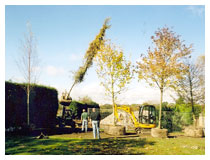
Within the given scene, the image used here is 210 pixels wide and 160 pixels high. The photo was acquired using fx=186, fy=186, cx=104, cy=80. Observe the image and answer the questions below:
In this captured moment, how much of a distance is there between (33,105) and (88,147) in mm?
4624

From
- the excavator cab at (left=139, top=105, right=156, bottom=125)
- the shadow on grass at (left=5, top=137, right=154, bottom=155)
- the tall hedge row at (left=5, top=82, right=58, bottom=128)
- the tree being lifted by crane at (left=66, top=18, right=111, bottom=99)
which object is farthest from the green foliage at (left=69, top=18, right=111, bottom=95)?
the excavator cab at (left=139, top=105, right=156, bottom=125)

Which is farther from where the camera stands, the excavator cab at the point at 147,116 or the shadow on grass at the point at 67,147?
the excavator cab at the point at 147,116

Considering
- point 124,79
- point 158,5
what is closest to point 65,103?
point 124,79

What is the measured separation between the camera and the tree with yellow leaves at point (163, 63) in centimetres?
1006

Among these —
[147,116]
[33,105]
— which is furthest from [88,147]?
[147,116]

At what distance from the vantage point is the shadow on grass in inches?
285

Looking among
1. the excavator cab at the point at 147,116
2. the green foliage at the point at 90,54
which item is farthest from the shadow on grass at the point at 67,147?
the excavator cab at the point at 147,116

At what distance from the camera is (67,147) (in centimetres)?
756

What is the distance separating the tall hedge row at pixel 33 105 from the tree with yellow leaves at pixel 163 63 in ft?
19.4

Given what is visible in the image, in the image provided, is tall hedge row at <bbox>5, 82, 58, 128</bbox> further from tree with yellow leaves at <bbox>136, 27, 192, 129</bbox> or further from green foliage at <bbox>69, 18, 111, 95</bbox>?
tree with yellow leaves at <bbox>136, 27, 192, 129</bbox>

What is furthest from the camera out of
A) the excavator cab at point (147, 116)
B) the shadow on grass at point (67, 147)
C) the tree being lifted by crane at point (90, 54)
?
the excavator cab at point (147, 116)

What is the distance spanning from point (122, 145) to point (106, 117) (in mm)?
6339

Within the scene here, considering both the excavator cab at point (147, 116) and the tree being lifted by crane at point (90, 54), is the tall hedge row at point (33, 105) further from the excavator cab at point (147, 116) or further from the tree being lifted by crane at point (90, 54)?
the excavator cab at point (147, 116)
